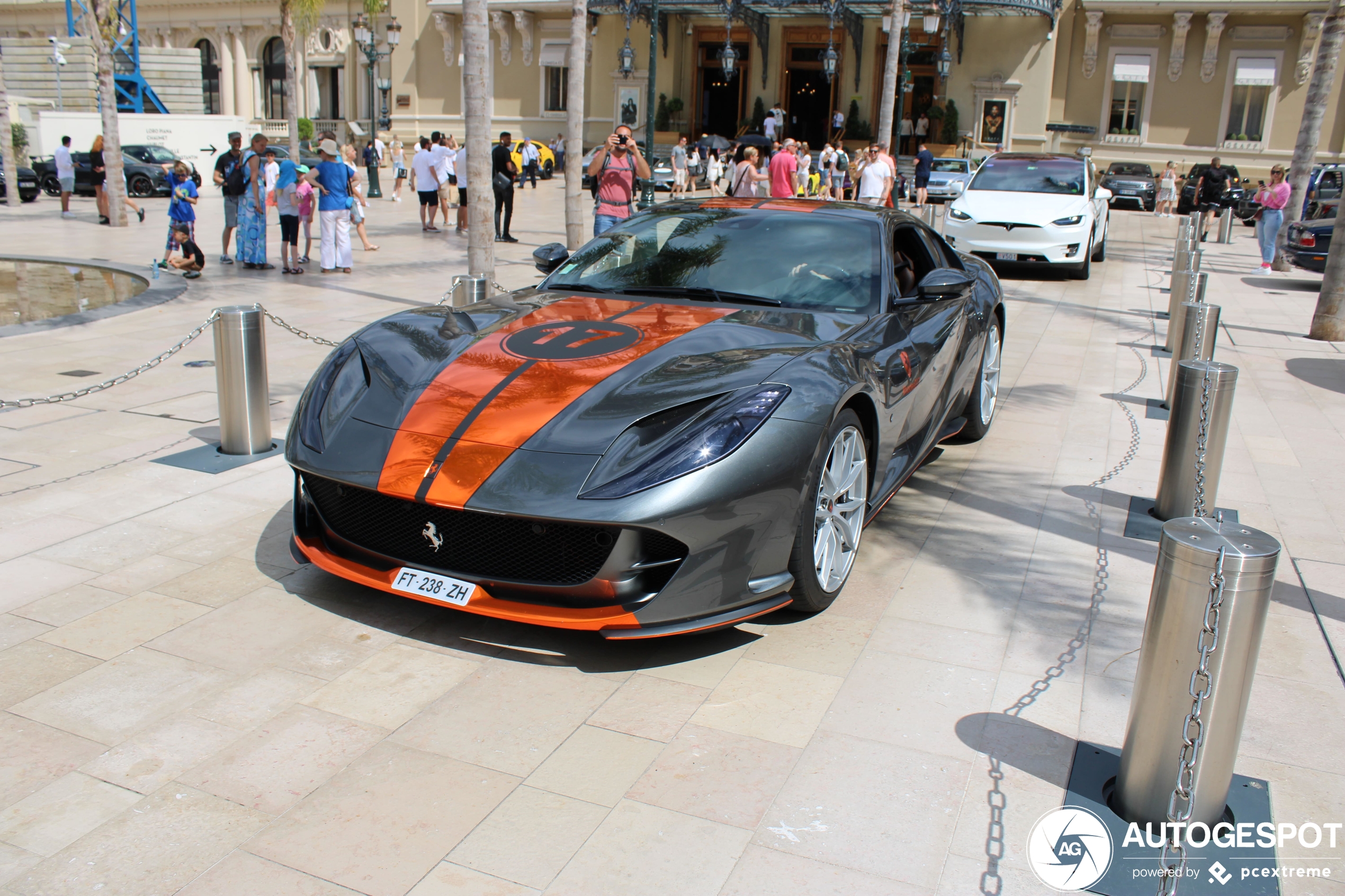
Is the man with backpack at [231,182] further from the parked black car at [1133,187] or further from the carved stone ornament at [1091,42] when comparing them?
the carved stone ornament at [1091,42]

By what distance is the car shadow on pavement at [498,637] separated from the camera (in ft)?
12.1

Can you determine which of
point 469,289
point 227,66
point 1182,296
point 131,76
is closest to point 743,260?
point 469,289

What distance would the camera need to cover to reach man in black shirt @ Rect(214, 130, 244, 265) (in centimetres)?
1395

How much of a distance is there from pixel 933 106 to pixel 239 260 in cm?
3090

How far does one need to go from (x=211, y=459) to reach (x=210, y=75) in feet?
201

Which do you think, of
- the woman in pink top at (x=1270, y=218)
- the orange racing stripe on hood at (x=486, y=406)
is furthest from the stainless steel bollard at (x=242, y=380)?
the woman in pink top at (x=1270, y=218)

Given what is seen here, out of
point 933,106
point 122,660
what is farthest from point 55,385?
point 933,106

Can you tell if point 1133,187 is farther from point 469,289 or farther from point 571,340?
point 571,340

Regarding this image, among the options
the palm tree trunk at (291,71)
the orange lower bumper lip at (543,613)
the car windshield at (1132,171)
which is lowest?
the orange lower bumper lip at (543,613)

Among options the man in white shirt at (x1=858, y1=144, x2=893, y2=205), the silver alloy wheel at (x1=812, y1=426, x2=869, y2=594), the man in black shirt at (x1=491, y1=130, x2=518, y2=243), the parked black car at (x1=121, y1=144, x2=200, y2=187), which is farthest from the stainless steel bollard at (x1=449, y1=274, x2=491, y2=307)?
the parked black car at (x1=121, y1=144, x2=200, y2=187)

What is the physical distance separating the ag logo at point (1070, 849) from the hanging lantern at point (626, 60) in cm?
4014

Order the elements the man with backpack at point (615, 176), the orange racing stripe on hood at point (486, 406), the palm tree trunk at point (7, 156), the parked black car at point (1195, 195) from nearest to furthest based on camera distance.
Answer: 1. the orange racing stripe on hood at point (486, 406)
2. the man with backpack at point (615, 176)
3. the palm tree trunk at point (7, 156)
4. the parked black car at point (1195, 195)

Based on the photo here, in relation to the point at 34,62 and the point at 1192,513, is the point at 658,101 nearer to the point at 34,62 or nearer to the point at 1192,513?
the point at 34,62

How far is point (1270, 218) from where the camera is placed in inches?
689
